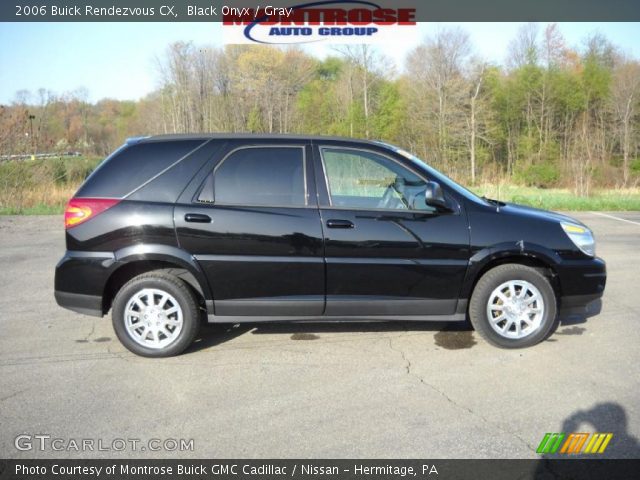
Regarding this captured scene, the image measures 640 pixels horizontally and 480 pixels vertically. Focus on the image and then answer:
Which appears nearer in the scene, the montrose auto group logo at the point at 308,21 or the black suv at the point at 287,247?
the black suv at the point at 287,247

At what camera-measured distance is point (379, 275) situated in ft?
14.8

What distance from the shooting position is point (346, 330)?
5.18 meters

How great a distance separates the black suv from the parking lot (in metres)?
0.34

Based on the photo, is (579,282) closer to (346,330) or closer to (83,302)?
(346,330)

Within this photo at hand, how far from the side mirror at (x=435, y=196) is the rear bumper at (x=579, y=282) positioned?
1195 millimetres

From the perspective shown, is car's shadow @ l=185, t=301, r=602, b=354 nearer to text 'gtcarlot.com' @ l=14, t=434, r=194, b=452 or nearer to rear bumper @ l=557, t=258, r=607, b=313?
rear bumper @ l=557, t=258, r=607, b=313

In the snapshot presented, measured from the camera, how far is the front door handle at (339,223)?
14.6 ft

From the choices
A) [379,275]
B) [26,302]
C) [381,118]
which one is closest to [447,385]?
[379,275]

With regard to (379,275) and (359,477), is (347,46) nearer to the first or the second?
(379,275)

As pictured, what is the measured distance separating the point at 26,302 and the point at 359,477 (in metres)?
4.94

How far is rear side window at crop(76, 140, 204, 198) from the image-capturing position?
14.9ft

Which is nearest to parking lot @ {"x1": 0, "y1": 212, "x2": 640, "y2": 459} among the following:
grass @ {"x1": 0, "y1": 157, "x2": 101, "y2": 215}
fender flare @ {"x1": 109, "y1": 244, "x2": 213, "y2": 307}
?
fender flare @ {"x1": 109, "y1": 244, "x2": 213, "y2": 307}

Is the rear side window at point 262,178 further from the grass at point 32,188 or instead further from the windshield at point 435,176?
the grass at point 32,188

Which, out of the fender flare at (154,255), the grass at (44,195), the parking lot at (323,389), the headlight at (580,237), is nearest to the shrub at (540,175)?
the grass at (44,195)
